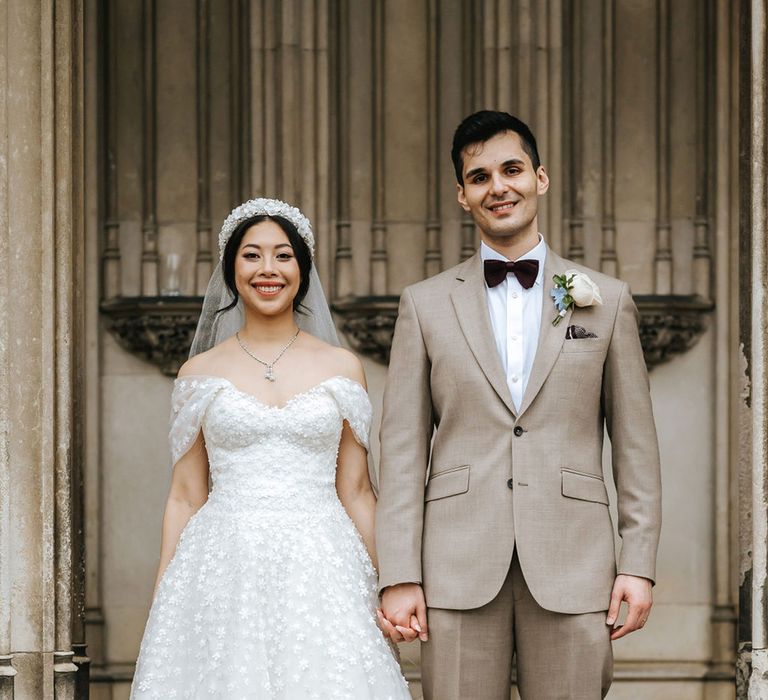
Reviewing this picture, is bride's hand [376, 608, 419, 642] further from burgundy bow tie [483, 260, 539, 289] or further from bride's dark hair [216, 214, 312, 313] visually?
bride's dark hair [216, 214, 312, 313]

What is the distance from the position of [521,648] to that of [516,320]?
0.91 metres

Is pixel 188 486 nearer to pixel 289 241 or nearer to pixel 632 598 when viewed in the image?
pixel 289 241

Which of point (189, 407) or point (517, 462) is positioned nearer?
point (517, 462)

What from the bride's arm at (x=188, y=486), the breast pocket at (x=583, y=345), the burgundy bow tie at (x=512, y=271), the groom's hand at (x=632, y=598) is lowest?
the groom's hand at (x=632, y=598)

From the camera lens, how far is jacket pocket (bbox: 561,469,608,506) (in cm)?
380

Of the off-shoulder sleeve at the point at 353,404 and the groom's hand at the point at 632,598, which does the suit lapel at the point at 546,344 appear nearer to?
the groom's hand at the point at 632,598

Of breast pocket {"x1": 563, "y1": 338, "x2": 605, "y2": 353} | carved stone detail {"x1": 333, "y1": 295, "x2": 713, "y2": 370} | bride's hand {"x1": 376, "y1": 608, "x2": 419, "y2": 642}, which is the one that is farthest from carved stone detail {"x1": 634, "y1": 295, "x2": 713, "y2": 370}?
bride's hand {"x1": 376, "y1": 608, "x2": 419, "y2": 642}

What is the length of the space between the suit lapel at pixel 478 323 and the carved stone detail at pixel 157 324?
234 cm

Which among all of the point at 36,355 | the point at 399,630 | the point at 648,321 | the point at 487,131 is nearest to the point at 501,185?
the point at 487,131

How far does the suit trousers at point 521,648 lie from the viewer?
148 inches

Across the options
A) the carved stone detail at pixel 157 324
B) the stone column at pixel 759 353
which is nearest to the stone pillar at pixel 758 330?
the stone column at pixel 759 353

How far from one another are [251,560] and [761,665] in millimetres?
1853

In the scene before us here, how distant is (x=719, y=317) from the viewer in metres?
6.13

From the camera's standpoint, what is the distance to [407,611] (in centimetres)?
382
